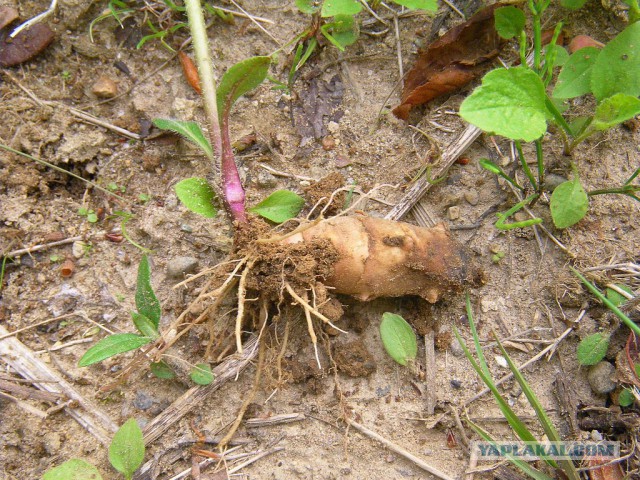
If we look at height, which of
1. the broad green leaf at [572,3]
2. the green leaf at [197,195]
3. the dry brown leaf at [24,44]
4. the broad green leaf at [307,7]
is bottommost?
the green leaf at [197,195]

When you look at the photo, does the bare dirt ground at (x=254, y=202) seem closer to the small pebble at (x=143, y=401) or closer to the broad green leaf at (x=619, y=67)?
the small pebble at (x=143, y=401)

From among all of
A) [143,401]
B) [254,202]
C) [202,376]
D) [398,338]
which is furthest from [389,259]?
[143,401]

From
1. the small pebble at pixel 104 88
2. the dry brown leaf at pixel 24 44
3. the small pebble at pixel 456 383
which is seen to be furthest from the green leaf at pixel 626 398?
the dry brown leaf at pixel 24 44

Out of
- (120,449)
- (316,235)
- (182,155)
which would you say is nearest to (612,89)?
(316,235)

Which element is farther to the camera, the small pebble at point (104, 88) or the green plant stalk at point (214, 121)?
the small pebble at point (104, 88)

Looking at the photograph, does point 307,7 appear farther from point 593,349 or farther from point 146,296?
point 593,349

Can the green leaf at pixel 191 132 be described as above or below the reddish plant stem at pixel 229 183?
above

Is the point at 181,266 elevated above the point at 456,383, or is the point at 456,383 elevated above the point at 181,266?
the point at 181,266
